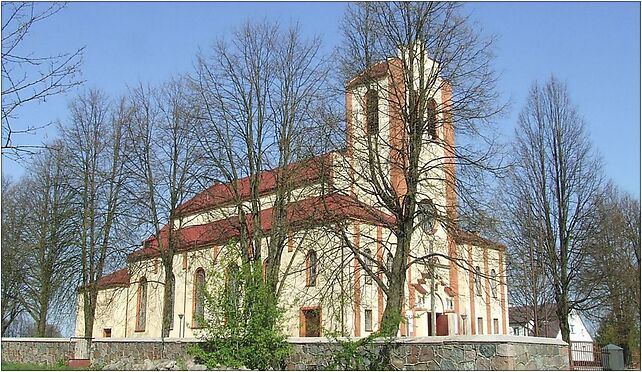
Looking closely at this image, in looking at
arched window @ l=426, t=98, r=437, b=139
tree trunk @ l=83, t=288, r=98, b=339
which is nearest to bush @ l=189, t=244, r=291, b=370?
arched window @ l=426, t=98, r=437, b=139

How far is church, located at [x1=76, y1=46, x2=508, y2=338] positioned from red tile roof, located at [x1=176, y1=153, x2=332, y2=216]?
0.05 m

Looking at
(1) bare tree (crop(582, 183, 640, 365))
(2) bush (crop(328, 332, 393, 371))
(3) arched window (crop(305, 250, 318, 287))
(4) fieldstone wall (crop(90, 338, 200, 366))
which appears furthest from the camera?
(1) bare tree (crop(582, 183, 640, 365))

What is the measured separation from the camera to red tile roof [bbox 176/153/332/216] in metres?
20.2

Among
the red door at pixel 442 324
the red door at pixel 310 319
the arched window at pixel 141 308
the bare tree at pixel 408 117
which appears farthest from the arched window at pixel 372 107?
the arched window at pixel 141 308

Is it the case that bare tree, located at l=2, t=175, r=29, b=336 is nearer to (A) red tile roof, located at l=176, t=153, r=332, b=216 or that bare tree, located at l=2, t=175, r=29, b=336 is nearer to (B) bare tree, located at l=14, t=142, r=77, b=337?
A: (B) bare tree, located at l=14, t=142, r=77, b=337

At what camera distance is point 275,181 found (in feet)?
82.0

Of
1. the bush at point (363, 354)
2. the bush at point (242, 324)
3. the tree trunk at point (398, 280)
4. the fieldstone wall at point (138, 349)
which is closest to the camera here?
the bush at point (363, 354)

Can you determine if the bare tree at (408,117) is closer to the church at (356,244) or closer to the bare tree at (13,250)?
the church at (356,244)

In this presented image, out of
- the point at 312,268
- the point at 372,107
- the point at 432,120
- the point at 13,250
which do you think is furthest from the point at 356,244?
the point at 13,250

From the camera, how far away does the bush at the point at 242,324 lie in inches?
656

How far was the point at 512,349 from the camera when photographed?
1310 cm

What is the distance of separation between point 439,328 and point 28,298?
2146 cm

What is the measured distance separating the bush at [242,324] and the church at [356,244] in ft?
1.81

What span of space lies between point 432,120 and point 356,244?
5.72 meters
